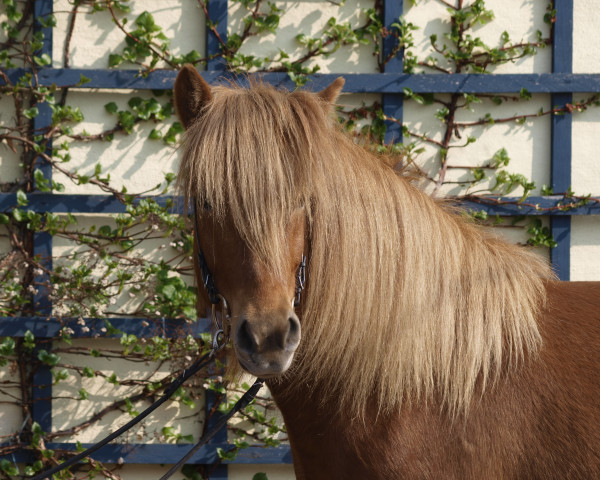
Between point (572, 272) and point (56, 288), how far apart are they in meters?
3.22

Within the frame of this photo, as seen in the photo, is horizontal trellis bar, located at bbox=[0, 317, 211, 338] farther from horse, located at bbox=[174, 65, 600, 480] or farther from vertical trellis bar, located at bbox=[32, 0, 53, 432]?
horse, located at bbox=[174, 65, 600, 480]

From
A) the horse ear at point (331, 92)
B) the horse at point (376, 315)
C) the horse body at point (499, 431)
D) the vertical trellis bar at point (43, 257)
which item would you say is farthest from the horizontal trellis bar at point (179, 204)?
the horse body at point (499, 431)

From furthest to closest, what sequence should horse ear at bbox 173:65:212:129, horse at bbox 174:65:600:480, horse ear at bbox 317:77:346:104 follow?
1. horse ear at bbox 317:77:346:104
2. horse ear at bbox 173:65:212:129
3. horse at bbox 174:65:600:480

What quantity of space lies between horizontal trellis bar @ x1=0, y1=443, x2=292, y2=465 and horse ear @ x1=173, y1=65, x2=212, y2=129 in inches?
93.0

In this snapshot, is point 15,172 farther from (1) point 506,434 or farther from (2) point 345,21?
(1) point 506,434

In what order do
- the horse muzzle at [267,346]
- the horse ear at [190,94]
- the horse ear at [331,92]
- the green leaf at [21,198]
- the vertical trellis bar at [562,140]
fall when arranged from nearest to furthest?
the horse muzzle at [267,346]
the horse ear at [190,94]
the horse ear at [331,92]
the green leaf at [21,198]
the vertical trellis bar at [562,140]

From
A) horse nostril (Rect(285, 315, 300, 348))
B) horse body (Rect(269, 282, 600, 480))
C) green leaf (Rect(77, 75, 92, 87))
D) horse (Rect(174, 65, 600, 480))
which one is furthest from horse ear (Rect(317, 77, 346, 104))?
green leaf (Rect(77, 75, 92, 87))

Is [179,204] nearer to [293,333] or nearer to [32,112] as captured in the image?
[32,112]

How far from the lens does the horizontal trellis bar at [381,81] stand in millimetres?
3607

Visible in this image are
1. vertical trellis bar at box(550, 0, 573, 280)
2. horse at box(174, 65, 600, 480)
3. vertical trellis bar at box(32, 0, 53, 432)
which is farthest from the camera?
vertical trellis bar at box(550, 0, 573, 280)

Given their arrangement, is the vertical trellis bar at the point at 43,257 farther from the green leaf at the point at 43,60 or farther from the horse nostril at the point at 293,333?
the horse nostril at the point at 293,333

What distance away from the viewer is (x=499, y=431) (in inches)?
66.1

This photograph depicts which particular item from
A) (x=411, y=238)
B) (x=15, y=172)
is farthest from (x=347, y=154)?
(x=15, y=172)

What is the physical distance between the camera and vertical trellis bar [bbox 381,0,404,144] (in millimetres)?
3674
